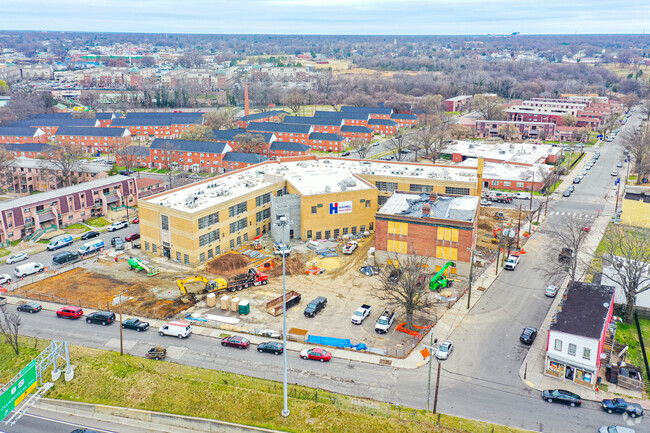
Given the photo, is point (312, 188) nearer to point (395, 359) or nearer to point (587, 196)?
point (395, 359)

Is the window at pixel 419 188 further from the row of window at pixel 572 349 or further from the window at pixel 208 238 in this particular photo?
the row of window at pixel 572 349

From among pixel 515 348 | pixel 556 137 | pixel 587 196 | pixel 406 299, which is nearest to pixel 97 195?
pixel 406 299

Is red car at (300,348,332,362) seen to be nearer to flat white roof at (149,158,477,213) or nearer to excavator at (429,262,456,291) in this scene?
excavator at (429,262,456,291)

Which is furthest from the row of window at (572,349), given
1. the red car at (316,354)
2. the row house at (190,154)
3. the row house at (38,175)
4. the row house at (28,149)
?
the row house at (28,149)

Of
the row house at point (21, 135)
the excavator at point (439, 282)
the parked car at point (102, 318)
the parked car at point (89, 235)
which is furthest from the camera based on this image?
the row house at point (21, 135)

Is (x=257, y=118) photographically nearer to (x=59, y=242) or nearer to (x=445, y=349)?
(x=59, y=242)
